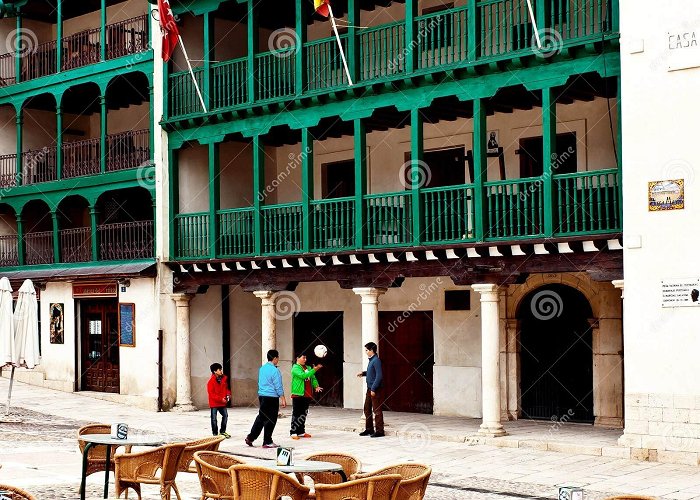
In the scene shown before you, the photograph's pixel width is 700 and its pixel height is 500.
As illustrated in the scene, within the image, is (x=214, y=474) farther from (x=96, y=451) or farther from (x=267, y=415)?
(x=267, y=415)

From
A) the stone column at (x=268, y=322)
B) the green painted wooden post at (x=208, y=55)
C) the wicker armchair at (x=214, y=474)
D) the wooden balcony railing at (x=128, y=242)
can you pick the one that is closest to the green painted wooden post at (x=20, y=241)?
the wooden balcony railing at (x=128, y=242)

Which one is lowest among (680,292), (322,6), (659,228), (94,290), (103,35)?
(680,292)

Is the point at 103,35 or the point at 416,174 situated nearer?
the point at 416,174

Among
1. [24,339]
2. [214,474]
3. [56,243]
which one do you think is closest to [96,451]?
[214,474]

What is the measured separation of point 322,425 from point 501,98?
710 centimetres

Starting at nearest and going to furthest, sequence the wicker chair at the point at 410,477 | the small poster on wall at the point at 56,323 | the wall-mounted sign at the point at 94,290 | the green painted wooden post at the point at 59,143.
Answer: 1. the wicker chair at the point at 410,477
2. the wall-mounted sign at the point at 94,290
3. the small poster on wall at the point at 56,323
4. the green painted wooden post at the point at 59,143

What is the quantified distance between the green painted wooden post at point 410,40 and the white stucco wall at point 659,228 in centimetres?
431

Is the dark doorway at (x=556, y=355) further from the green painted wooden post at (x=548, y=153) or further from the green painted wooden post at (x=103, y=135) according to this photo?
the green painted wooden post at (x=103, y=135)

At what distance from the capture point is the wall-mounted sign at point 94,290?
2566 centimetres

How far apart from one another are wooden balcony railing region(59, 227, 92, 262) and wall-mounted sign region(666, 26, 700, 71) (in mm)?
15742

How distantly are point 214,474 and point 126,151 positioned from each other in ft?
57.1

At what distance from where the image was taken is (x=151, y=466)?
37.0 feet

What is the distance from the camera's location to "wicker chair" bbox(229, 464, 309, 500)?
9477 millimetres

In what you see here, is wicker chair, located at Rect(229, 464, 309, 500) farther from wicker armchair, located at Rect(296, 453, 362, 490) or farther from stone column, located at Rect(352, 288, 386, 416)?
stone column, located at Rect(352, 288, 386, 416)
